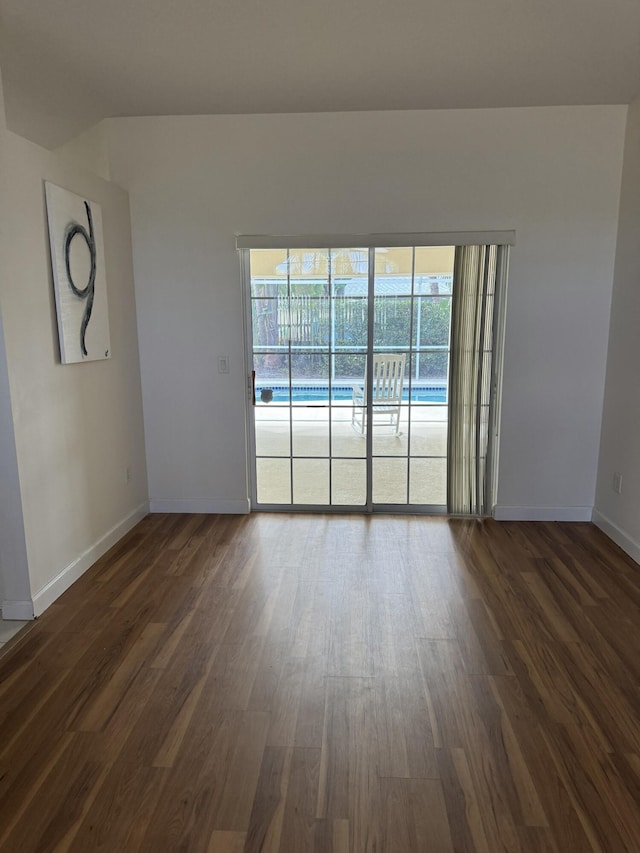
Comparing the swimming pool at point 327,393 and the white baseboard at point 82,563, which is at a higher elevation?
the swimming pool at point 327,393

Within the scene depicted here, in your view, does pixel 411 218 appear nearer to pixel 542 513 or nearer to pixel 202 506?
pixel 542 513

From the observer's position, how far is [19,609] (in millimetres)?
2646

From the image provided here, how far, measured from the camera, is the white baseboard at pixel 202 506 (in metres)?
4.09

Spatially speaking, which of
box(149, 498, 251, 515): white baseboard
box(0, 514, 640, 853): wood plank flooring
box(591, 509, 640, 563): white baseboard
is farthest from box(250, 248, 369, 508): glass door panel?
box(591, 509, 640, 563): white baseboard

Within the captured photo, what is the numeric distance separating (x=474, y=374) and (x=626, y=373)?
0.93m

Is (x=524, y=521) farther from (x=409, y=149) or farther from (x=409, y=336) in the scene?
(x=409, y=149)

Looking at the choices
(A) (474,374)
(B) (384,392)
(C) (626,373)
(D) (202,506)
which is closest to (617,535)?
(C) (626,373)

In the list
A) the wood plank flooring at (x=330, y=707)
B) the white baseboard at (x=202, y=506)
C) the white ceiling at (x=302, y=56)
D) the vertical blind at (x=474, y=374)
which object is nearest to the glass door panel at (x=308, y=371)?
the white baseboard at (x=202, y=506)

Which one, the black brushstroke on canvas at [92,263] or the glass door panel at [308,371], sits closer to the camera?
the black brushstroke on canvas at [92,263]

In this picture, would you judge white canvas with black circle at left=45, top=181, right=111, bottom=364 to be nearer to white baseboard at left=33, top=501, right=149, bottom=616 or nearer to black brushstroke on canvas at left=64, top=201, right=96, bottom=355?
black brushstroke on canvas at left=64, top=201, right=96, bottom=355

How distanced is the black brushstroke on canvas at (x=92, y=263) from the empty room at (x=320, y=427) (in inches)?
1.1

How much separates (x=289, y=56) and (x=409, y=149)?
1.13 meters

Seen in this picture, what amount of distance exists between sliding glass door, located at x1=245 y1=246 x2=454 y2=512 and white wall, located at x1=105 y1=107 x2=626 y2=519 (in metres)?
0.20

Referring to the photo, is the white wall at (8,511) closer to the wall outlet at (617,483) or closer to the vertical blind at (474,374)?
the vertical blind at (474,374)
